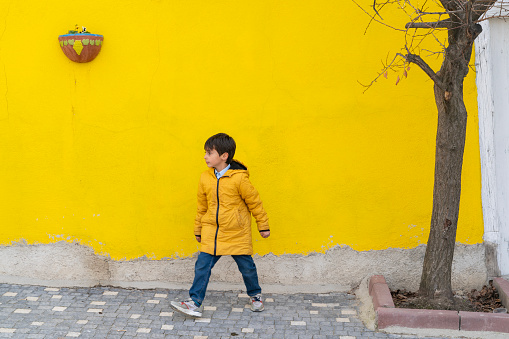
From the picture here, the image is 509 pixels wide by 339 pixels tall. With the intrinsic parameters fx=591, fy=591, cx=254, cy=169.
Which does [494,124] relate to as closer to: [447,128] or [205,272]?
Result: [447,128]

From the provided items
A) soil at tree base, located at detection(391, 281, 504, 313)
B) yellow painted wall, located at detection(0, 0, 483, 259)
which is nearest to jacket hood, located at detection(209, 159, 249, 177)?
yellow painted wall, located at detection(0, 0, 483, 259)

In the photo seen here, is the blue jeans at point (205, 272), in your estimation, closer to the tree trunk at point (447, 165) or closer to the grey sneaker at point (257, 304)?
the grey sneaker at point (257, 304)

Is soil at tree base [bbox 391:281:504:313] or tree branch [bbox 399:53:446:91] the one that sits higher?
tree branch [bbox 399:53:446:91]

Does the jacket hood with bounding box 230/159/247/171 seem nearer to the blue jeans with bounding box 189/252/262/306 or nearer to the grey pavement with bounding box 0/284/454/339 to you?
the blue jeans with bounding box 189/252/262/306

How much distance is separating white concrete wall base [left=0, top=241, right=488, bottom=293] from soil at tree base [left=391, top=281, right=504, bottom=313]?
0.33 ft

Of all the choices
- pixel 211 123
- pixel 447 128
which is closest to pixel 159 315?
pixel 211 123

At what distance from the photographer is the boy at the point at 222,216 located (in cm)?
461

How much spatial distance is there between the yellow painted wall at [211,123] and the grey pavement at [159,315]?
0.44 m

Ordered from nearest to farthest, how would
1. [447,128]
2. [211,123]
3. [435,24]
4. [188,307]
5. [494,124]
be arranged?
[435,24], [447,128], [188,307], [494,124], [211,123]

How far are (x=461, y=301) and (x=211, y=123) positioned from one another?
2494mm

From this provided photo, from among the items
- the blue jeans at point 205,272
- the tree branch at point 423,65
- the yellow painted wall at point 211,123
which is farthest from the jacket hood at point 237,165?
the tree branch at point 423,65

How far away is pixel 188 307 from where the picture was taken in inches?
180

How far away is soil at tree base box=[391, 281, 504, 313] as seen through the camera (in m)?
4.48

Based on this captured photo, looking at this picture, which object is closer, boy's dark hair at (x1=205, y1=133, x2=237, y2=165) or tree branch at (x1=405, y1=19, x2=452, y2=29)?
tree branch at (x1=405, y1=19, x2=452, y2=29)
